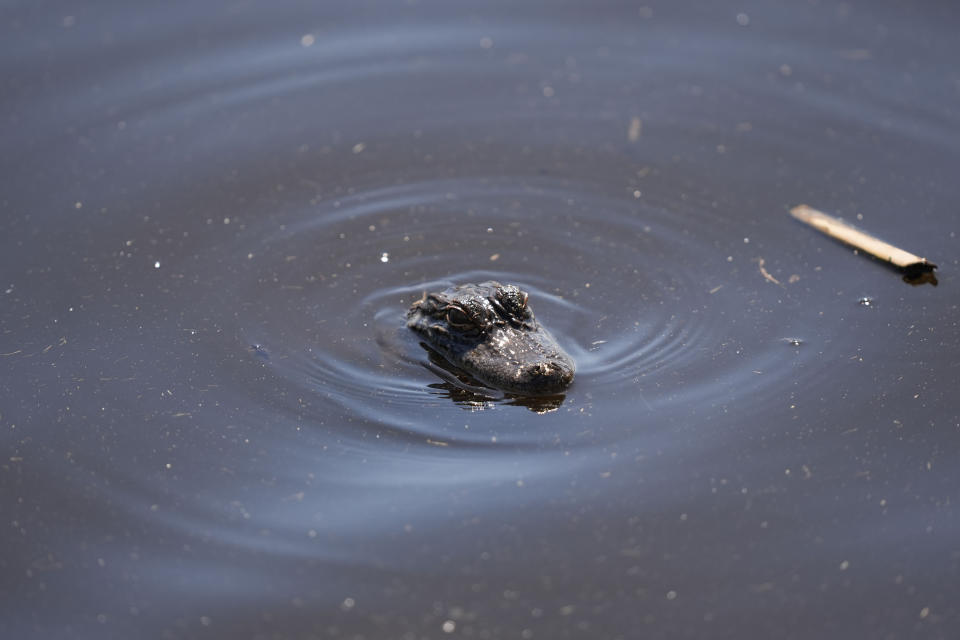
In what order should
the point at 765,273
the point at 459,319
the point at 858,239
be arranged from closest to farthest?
the point at 459,319 < the point at 765,273 < the point at 858,239

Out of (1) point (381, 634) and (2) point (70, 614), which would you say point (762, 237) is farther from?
(2) point (70, 614)

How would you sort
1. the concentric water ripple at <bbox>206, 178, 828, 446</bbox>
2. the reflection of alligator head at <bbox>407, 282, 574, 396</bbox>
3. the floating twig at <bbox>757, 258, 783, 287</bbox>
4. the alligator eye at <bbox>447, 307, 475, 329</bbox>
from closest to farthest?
the concentric water ripple at <bbox>206, 178, 828, 446</bbox> → the reflection of alligator head at <bbox>407, 282, 574, 396</bbox> → the alligator eye at <bbox>447, 307, 475, 329</bbox> → the floating twig at <bbox>757, 258, 783, 287</bbox>

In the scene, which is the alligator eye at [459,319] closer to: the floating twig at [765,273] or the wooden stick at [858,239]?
the floating twig at [765,273]

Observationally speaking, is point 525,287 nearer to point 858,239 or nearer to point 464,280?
point 464,280

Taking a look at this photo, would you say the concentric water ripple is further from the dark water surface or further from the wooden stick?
the wooden stick

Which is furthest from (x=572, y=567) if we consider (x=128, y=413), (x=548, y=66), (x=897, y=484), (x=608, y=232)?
(x=548, y=66)

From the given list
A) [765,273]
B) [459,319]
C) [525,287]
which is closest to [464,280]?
[525,287]

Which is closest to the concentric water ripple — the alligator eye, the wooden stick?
the alligator eye

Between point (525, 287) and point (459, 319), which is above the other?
point (525, 287)
